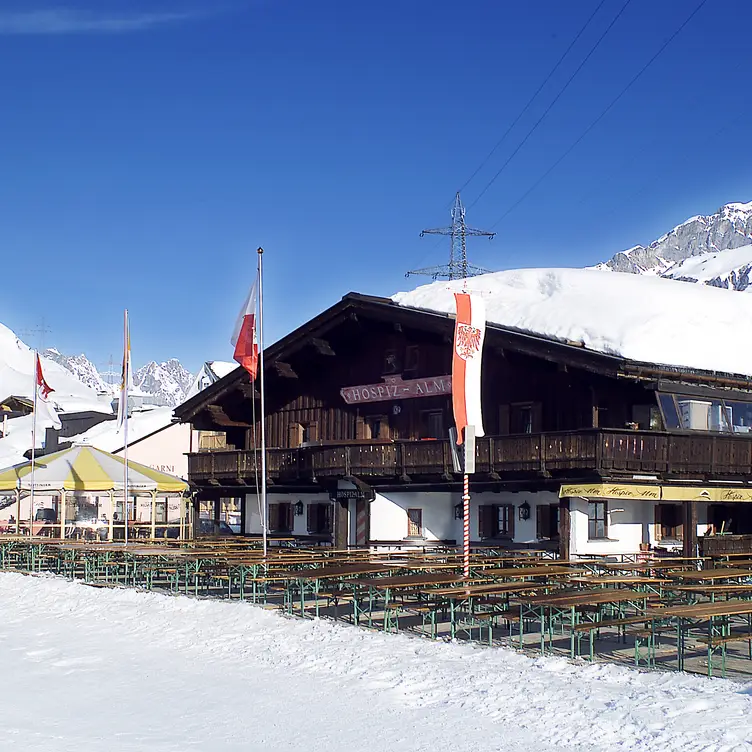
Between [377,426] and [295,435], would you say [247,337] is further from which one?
[295,435]

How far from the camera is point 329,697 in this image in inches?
436

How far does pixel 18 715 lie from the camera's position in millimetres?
10523

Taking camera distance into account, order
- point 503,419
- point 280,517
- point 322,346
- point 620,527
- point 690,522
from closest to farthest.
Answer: point 690,522 → point 620,527 → point 503,419 → point 322,346 → point 280,517

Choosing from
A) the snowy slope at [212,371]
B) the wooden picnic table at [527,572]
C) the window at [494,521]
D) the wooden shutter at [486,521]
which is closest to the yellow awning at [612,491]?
the window at [494,521]

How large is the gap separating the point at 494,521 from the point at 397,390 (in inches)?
193

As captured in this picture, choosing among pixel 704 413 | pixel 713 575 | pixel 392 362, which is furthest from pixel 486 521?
pixel 713 575

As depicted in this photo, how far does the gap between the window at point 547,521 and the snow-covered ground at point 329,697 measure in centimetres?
1357

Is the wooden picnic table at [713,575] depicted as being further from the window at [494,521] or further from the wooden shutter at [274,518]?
the wooden shutter at [274,518]

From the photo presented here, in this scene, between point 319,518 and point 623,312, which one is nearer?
point 319,518

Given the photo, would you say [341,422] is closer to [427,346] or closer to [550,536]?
[427,346]

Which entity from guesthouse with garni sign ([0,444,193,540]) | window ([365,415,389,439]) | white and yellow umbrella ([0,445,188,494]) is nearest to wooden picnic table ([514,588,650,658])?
guesthouse with garni sign ([0,444,193,540])

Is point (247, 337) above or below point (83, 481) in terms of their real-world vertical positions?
above

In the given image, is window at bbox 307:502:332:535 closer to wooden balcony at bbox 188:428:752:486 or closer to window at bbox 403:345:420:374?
wooden balcony at bbox 188:428:752:486

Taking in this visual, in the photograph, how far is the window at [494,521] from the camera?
1162 inches
